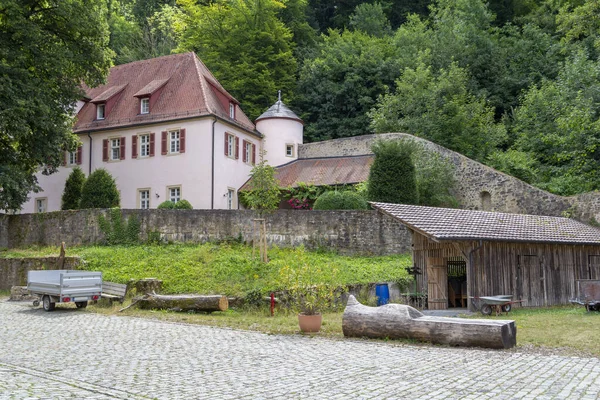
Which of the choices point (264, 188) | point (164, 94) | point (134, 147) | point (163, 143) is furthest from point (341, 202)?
point (164, 94)

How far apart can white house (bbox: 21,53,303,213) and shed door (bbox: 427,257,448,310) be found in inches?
598

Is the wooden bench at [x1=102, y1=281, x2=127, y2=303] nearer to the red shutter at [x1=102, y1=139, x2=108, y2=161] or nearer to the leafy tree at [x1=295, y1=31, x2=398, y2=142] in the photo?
the red shutter at [x1=102, y1=139, x2=108, y2=161]

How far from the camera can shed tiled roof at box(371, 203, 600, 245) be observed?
1877cm

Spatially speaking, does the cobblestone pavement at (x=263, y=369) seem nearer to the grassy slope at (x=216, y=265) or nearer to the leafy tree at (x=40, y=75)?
the grassy slope at (x=216, y=265)

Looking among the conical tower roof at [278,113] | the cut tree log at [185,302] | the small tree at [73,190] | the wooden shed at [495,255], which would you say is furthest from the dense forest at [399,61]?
the cut tree log at [185,302]

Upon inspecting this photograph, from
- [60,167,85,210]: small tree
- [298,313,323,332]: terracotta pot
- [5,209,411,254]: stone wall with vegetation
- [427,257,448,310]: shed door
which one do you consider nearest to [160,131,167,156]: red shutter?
[60,167,85,210]: small tree

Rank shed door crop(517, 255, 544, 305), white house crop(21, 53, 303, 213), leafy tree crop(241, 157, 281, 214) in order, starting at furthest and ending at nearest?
white house crop(21, 53, 303, 213)
leafy tree crop(241, 157, 281, 214)
shed door crop(517, 255, 544, 305)

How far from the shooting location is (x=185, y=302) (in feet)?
57.8

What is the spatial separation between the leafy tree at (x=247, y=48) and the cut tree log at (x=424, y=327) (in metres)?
32.2

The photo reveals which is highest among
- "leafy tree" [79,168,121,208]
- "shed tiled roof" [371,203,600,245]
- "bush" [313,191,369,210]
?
"leafy tree" [79,168,121,208]

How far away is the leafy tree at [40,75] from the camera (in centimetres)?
2416

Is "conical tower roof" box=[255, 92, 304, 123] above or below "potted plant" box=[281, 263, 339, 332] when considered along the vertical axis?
above

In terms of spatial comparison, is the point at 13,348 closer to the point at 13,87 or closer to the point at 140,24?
the point at 13,87

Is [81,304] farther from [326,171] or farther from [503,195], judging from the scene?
[503,195]
